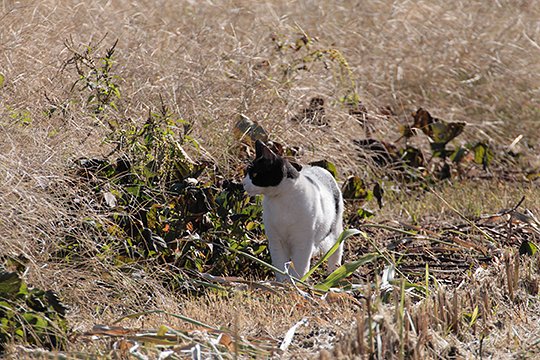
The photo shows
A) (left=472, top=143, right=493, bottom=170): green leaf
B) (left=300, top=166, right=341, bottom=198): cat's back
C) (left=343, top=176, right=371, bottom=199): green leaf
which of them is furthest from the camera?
(left=472, top=143, right=493, bottom=170): green leaf

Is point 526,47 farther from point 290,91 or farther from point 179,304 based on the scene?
point 179,304

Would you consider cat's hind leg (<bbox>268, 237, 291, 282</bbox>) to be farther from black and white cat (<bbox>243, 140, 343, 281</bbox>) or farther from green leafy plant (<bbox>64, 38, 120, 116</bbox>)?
green leafy plant (<bbox>64, 38, 120, 116</bbox>)

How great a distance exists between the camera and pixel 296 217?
453cm

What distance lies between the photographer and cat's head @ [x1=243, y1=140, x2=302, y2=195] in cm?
438

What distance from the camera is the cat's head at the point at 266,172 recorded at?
172 inches

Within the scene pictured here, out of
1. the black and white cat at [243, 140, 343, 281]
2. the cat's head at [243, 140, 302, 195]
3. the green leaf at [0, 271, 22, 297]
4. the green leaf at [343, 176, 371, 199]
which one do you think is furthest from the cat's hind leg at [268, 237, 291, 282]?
the green leaf at [0, 271, 22, 297]

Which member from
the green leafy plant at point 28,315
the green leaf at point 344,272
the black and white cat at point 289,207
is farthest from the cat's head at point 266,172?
the green leafy plant at point 28,315

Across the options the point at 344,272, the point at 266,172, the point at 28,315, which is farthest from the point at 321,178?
the point at 28,315

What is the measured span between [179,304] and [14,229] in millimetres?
817

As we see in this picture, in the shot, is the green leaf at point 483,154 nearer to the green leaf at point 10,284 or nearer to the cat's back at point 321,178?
the cat's back at point 321,178

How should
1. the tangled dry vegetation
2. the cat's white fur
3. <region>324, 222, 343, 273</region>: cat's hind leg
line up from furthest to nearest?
<region>324, 222, 343, 273</region>: cat's hind leg, the cat's white fur, the tangled dry vegetation

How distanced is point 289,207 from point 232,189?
58cm

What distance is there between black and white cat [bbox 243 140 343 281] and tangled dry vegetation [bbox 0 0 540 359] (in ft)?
0.67

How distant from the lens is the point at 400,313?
333 centimetres
